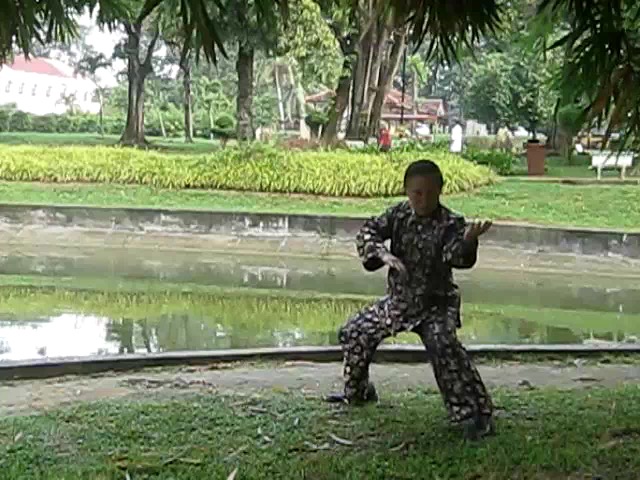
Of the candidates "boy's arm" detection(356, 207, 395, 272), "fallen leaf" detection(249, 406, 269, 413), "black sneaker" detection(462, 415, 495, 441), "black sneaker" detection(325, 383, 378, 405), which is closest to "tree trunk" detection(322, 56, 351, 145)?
"black sneaker" detection(325, 383, 378, 405)

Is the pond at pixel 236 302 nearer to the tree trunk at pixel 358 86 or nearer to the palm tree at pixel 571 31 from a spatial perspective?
the palm tree at pixel 571 31

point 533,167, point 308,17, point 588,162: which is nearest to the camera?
point 308,17


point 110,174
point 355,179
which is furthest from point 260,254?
point 110,174

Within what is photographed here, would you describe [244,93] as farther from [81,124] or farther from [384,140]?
[81,124]

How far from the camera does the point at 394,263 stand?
398 centimetres

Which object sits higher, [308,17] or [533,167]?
[308,17]

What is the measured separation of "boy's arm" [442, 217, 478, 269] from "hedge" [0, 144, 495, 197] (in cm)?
1275

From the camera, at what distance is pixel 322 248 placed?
13.9 metres

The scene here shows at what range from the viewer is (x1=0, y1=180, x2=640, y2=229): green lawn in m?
15.6

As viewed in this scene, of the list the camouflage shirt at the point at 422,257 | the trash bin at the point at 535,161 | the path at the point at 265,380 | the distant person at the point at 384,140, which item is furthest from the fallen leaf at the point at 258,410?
the trash bin at the point at 535,161

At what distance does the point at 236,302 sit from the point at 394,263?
241 inches

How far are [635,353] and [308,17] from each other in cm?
1401

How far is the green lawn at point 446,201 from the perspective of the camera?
1559cm

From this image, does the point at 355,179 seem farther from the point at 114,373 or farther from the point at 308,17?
the point at 114,373
